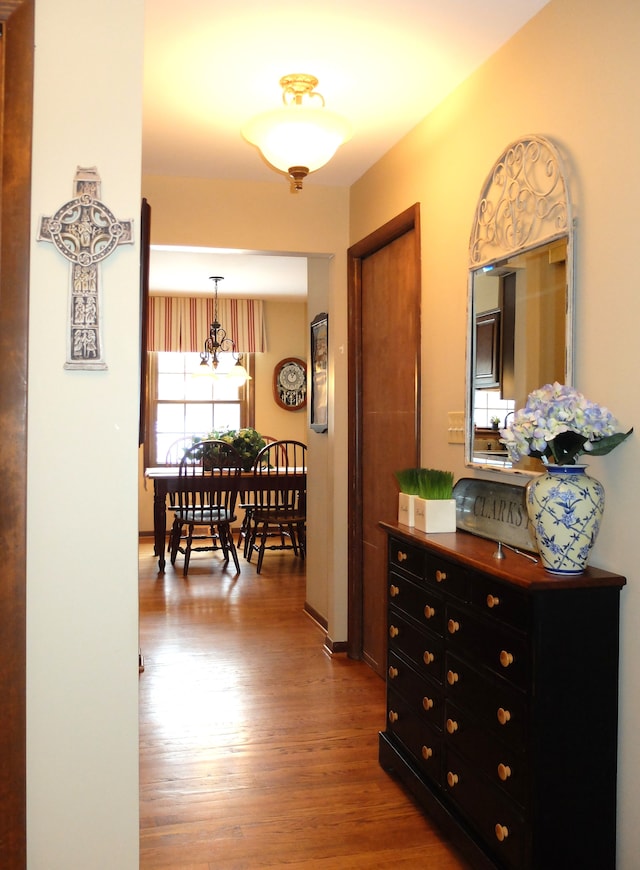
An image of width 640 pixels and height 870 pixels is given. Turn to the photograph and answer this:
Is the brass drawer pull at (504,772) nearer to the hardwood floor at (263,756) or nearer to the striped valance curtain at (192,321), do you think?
the hardwood floor at (263,756)

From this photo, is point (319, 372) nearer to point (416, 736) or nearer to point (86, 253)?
point (416, 736)

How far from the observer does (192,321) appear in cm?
851

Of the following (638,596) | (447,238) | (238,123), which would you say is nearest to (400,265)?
(447,238)

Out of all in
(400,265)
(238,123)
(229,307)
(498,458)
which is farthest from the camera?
(229,307)

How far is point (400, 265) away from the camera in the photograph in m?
3.69

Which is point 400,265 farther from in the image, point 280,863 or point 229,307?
point 229,307

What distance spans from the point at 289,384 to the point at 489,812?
7.10 metres

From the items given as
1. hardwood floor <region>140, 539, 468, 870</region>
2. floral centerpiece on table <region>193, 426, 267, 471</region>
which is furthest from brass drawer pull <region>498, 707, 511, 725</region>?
floral centerpiece on table <region>193, 426, 267, 471</region>

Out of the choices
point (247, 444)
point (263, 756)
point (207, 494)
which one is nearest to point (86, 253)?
point (263, 756)

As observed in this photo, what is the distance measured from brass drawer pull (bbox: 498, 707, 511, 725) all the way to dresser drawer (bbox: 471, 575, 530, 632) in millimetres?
227

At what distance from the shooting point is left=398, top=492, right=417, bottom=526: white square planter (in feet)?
9.16

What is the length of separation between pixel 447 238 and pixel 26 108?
1885mm

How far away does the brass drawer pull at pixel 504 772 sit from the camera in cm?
197

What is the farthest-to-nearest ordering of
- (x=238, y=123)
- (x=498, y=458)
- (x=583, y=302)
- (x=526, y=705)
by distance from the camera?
(x=238, y=123) < (x=498, y=458) < (x=583, y=302) < (x=526, y=705)
